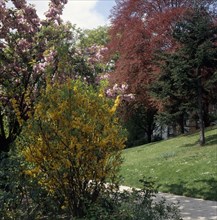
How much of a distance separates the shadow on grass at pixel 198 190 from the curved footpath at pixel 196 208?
202 mm

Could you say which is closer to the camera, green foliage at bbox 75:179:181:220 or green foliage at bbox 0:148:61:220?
green foliage at bbox 75:179:181:220

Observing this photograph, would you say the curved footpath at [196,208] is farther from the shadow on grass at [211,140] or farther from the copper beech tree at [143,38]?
the copper beech tree at [143,38]

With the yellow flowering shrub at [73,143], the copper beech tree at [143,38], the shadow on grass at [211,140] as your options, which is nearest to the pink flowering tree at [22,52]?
the yellow flowering shrub at [73,143]

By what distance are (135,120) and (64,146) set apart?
96.4 ft

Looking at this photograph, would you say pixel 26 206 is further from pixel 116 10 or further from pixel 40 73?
pixel 116 10

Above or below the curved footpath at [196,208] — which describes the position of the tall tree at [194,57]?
above

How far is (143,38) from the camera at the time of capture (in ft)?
75.5

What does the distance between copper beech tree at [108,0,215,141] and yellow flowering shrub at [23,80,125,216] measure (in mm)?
Answer: 15959

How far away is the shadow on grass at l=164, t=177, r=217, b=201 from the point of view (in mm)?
7621

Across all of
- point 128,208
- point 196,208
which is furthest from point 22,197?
point 196,208

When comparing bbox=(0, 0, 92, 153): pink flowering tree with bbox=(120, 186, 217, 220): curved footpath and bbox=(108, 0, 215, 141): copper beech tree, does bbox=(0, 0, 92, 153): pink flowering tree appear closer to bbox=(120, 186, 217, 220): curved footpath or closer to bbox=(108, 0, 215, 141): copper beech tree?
bbox=(120, 186, 217, 220): curved footpath

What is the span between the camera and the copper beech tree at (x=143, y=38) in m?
21.8

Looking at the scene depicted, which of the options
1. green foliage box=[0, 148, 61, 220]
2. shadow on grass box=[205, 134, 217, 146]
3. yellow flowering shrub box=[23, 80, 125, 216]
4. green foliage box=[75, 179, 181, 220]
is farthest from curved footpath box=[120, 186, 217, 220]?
shadow on grass box=[205, 134, 217, 146]

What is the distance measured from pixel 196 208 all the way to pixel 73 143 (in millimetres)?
3260
